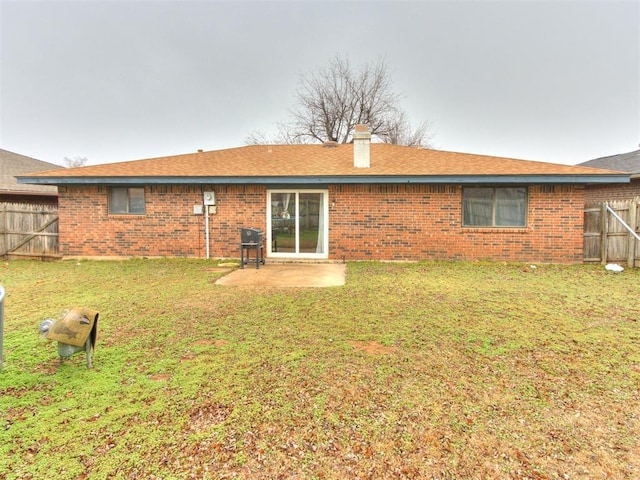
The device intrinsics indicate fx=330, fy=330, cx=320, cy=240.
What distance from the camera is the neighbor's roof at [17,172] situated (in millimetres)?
14516

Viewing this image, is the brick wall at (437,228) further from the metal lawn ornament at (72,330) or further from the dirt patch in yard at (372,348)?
the metal lawn ornament at (72,330)

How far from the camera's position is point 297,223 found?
389 inches

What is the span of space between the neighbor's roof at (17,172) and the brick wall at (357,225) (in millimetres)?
6798

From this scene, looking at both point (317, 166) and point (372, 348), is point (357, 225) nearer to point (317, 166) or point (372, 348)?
point (317, 166)

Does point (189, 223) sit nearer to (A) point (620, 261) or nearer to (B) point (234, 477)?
(B) point (234, 477)

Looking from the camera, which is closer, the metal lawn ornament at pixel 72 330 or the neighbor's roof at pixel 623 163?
the metal lawn ornament at pixel 72 330

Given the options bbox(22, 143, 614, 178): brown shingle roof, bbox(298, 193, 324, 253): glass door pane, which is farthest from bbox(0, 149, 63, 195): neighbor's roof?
bbox(298, 193, 324, 253): glass door pane

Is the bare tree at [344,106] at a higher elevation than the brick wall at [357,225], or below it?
higher

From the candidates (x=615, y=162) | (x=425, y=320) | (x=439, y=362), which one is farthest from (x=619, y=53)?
(x=439, y=362)

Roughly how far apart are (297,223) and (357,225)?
1.79 metres

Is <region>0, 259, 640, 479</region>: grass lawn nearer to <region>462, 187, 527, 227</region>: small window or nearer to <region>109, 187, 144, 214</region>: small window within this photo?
<region>462, 187, 527, 227</region>: small window

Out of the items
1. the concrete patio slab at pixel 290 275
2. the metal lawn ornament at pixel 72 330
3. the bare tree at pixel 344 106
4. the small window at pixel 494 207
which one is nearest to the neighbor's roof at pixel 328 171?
the small window at pixel 494 207

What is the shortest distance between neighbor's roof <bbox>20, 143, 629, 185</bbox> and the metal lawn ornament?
677 cm

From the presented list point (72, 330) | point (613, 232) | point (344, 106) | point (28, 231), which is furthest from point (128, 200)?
point (344, 106)
